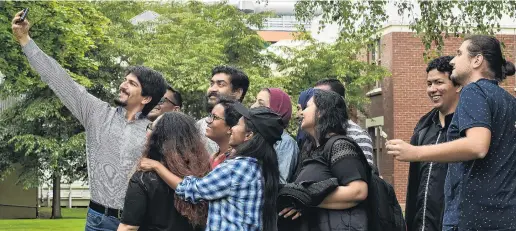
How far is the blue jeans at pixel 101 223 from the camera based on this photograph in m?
6.50

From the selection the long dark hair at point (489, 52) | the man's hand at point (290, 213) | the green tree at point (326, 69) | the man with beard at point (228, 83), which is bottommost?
the green tree at point (326, 69)

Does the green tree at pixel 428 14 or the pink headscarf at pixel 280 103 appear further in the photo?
the green tree at pixel 428 14

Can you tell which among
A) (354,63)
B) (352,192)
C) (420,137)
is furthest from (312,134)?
(354,63)

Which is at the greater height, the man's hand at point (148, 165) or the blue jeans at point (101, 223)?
the man's hand at point (148, 165)

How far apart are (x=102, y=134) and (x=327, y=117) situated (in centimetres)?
170

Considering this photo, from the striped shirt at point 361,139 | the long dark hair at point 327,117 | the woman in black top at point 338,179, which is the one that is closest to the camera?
the woman in black top at point 338,179

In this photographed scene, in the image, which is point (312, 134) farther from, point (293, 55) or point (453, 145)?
point (293, 55)

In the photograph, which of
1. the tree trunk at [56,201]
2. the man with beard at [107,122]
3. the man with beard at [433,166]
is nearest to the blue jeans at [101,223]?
the man with beard at [107,122]

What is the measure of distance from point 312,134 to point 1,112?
127 feet

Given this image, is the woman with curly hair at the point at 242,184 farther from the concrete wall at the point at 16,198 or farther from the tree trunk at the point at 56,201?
the concrete wall at the point at 16,198

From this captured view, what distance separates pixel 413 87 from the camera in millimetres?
37781

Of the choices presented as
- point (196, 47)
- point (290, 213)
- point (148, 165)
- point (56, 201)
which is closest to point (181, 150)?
point (148, 165)

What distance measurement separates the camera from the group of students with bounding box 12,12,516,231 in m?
5.19

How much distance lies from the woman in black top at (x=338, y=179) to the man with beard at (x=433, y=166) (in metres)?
0.85
